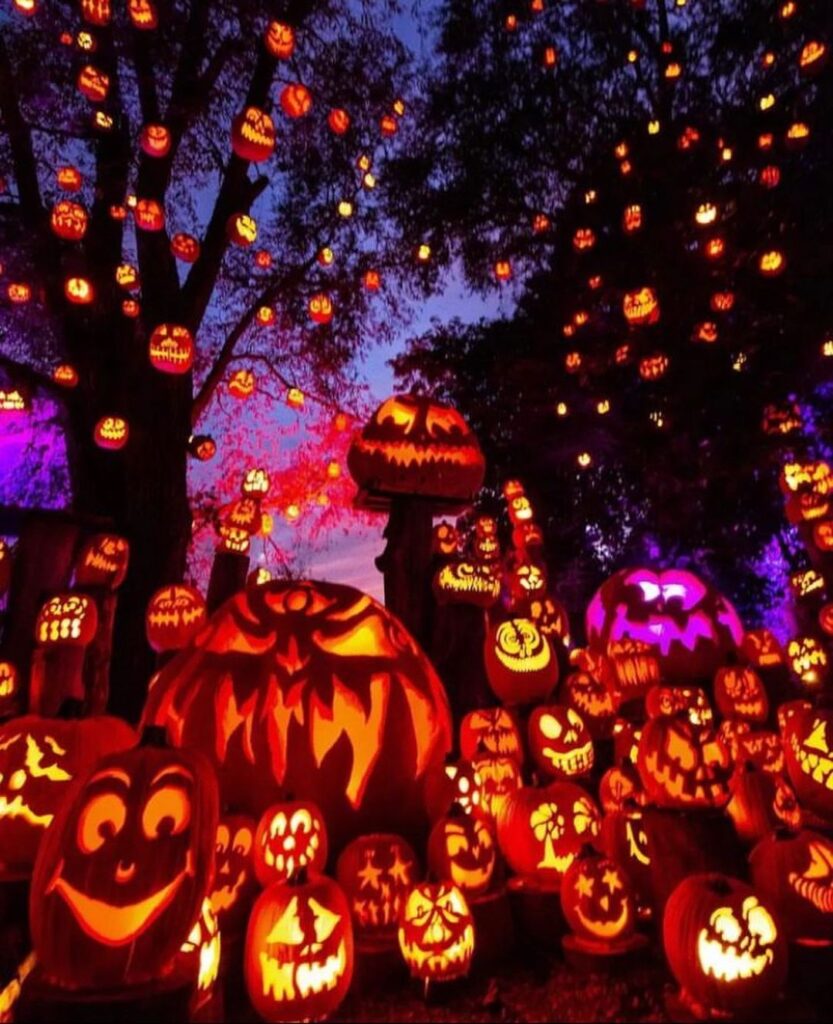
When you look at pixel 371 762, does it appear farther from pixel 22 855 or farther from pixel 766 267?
pixel 766 267

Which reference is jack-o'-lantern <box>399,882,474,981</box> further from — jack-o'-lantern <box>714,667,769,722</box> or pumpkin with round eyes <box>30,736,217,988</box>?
jack-o'-lantern <box>714,667,769,722</box>

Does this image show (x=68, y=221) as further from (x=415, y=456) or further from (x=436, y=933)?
(x=436, y=933)

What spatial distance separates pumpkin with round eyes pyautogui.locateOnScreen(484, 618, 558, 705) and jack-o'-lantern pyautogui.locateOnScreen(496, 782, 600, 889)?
1.26 m

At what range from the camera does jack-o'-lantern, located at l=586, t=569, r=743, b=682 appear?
23.5 feet

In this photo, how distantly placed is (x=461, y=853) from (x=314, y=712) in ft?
3.38

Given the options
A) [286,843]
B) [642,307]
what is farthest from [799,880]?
[642,307]

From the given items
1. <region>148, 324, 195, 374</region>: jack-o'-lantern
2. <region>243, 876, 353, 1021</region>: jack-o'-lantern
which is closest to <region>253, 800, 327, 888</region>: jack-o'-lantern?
<region>243, 876, 353, 1021</region>: jack-o'-lantern

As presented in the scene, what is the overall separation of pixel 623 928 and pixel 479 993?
740mm

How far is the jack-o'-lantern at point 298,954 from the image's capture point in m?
3.17

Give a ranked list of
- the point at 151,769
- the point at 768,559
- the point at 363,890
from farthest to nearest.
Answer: the point at 768,559 < the point at 363,890 < the point at 151,769

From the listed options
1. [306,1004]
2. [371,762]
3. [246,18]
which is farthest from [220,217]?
[306,1004]

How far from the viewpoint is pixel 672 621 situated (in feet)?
24.0

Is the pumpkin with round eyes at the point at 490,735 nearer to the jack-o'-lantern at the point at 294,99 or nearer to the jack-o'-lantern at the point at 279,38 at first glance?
the jack-o'-lantern at the point at 294,99

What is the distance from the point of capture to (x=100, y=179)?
36.2ft
